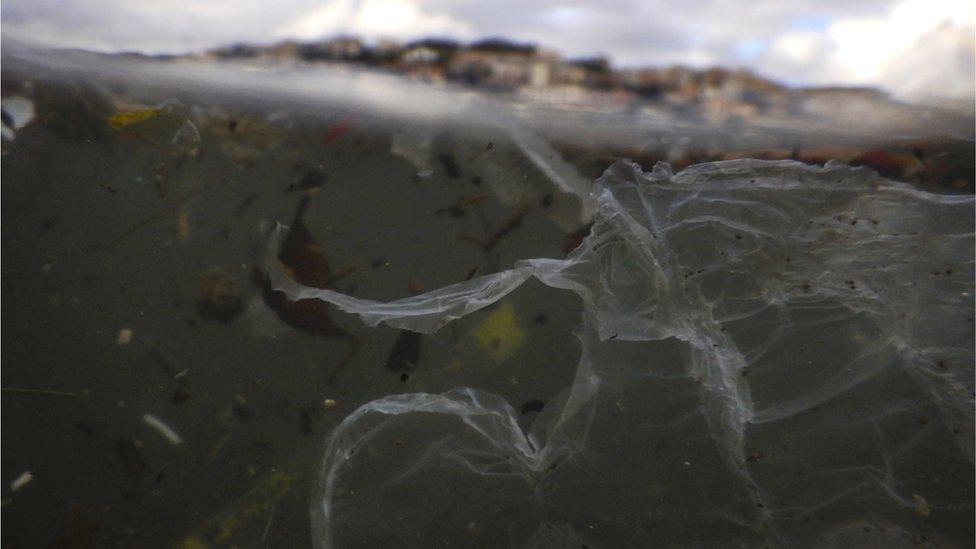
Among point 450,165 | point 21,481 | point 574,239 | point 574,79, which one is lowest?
point 21,481

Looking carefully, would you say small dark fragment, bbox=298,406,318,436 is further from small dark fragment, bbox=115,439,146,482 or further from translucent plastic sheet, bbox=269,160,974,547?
small dark fragment, bbox=115,439,146,482

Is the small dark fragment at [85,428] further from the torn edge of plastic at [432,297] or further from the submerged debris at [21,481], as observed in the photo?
the torn edge of plastic at [432,297]

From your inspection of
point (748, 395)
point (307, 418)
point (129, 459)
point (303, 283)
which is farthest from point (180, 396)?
point (748, 395)

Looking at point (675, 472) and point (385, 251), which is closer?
point (675, 472)

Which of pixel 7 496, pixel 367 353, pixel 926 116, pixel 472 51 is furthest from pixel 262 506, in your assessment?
pixel 926 116

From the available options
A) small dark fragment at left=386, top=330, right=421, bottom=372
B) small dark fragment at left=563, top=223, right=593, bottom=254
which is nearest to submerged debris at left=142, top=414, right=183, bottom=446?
small dark fragment at left=386, top=330, right=421, bottom=372

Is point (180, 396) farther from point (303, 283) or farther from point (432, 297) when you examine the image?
point (432, 297)

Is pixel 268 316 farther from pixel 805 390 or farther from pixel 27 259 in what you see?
pixel 805 390
